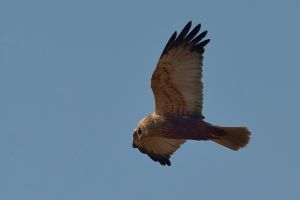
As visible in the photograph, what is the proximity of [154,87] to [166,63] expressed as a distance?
46 centimetres

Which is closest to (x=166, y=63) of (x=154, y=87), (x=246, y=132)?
(x=154, y=87)

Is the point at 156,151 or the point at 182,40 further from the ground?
the point at 182,40

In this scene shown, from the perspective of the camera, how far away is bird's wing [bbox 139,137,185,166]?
1550cm

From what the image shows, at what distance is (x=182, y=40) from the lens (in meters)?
14.2

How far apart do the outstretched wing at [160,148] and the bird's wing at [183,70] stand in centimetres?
129

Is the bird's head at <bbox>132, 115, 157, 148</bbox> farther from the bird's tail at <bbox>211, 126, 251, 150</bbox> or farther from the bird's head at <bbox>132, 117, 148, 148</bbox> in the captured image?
the bird's tail at <bbox>211, 126, 251, 150</bbox>

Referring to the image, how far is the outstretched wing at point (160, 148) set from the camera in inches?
610

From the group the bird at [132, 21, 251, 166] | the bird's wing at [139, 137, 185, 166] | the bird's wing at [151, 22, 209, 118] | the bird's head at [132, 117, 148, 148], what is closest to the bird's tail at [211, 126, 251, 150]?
the bird at [132, 21, 251, 166]

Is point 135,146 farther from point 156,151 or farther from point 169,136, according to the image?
point 169,136

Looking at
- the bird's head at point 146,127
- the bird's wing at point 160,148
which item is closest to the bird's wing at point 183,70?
the bird's head at point 146,127

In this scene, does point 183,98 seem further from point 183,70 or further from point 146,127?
point 146,127

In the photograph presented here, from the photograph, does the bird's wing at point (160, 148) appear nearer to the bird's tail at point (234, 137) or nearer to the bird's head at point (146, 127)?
the bird's head at point (146, 127)

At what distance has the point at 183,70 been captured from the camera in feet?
46.4

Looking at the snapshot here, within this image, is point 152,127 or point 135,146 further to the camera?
point 135,146
